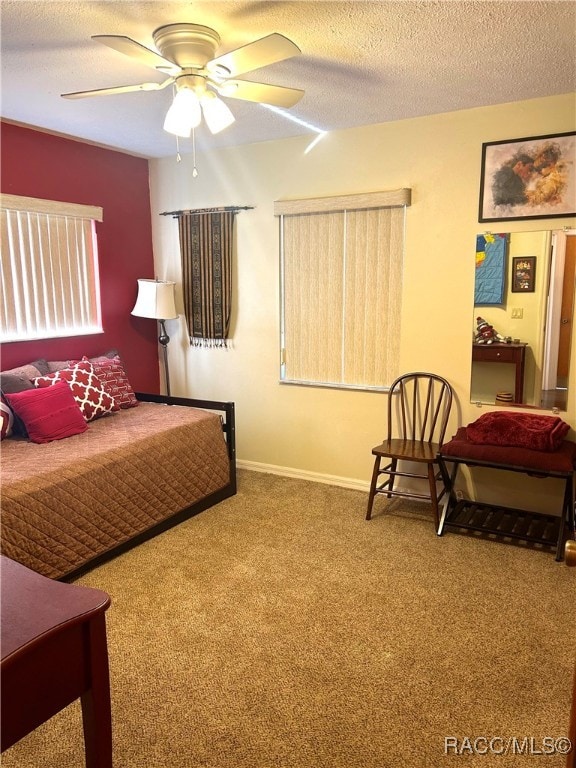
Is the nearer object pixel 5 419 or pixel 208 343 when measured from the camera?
pixel 5 419

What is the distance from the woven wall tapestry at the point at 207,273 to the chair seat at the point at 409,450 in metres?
1.62

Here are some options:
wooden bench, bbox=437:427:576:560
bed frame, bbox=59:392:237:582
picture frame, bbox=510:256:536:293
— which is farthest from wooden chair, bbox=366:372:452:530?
bed frame, bbox=59:392:237:582

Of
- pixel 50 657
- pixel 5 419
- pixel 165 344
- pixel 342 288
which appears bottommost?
pixel 50 657

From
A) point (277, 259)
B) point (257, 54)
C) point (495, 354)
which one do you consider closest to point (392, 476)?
point (495, 354)

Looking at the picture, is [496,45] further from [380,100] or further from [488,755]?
[488,755]

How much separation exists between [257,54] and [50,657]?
2030 mm

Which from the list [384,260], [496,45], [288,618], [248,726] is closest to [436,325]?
[384,260]

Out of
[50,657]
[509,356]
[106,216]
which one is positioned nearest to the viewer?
[50,657]

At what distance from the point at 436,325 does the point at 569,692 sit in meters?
2.14

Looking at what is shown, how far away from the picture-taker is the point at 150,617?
242 centimetres

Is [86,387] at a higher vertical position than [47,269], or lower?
lower

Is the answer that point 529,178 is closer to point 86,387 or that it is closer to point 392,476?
point 392,476

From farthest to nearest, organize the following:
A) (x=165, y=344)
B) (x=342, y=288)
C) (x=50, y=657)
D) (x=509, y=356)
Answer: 1. (x=165, y=344)
2. (x=342, y=288)
3. (x=509, y=356)
4. (x=50, y=657)

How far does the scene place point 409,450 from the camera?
3318 mm
